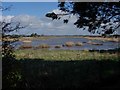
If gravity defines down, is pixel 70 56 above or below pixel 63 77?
below

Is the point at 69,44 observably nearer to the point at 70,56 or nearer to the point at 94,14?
the point at 70,56

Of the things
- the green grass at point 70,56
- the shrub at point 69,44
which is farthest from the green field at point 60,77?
the shrub at point 69,44

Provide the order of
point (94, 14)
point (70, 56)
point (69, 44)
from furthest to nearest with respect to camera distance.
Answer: point (69, 44) < point (70, 56) < point (94, 14)

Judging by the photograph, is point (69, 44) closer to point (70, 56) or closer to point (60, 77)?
point (70, 56)

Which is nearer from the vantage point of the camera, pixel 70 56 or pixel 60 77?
pixel 60 77

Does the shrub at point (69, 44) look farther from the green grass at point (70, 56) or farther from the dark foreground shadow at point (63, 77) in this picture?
the dark foreground shadow at point (63, 77)

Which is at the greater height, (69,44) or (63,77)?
(63,77)

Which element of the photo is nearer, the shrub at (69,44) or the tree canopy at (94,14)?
the tree canopy at (94,14)

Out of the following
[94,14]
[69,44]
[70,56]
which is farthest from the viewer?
[69,44]

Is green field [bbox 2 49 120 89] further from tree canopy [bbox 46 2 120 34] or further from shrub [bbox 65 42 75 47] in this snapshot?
shrub [bbox 65 42 75 47]

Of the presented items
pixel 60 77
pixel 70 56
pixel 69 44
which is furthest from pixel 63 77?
pixel 69 44

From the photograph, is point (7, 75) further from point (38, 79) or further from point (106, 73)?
point (106, 73)

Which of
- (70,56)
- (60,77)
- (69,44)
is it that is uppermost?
(60,77)

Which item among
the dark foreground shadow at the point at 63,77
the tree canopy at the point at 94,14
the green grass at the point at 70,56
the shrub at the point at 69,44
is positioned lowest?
the shrub at the point at 69,44
